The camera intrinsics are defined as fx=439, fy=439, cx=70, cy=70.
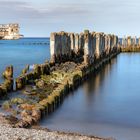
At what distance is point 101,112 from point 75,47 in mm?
30176

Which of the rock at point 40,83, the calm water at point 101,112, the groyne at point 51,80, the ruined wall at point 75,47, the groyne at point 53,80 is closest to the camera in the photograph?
the calm water at point 101,112

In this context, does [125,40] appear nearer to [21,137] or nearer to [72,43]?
[72,43]

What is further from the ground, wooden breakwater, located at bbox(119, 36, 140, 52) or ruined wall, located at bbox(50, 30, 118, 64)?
ruined wall, located at bbox(50, 30, 118, 64)

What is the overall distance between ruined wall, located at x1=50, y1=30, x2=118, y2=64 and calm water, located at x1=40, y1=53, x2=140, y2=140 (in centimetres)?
717

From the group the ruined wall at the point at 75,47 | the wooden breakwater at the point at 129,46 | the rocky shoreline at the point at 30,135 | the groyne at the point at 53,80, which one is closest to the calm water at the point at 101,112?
the groyne at the point at 53,80

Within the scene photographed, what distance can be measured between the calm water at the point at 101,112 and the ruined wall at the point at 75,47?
7166 mm

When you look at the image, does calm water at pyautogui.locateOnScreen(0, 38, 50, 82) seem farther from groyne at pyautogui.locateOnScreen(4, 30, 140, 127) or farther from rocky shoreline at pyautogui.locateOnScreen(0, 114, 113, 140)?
rocky shoreline at pyautogui.locateOnScreen(0, 114, 113, 140)

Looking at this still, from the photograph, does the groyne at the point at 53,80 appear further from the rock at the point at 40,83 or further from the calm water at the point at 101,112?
the calm water at the point at 101,112

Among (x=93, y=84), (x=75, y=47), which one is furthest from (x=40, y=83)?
(x=75, y=47)

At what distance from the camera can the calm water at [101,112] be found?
16.7 m

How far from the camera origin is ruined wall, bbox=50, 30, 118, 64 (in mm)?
37312

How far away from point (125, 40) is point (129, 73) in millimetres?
36735

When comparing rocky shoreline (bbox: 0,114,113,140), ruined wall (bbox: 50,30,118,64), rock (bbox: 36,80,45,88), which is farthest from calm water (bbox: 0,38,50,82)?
rocky shoreline (bbox: 0,114,113,140)

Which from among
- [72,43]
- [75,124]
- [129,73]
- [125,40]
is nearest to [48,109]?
[75,124]
